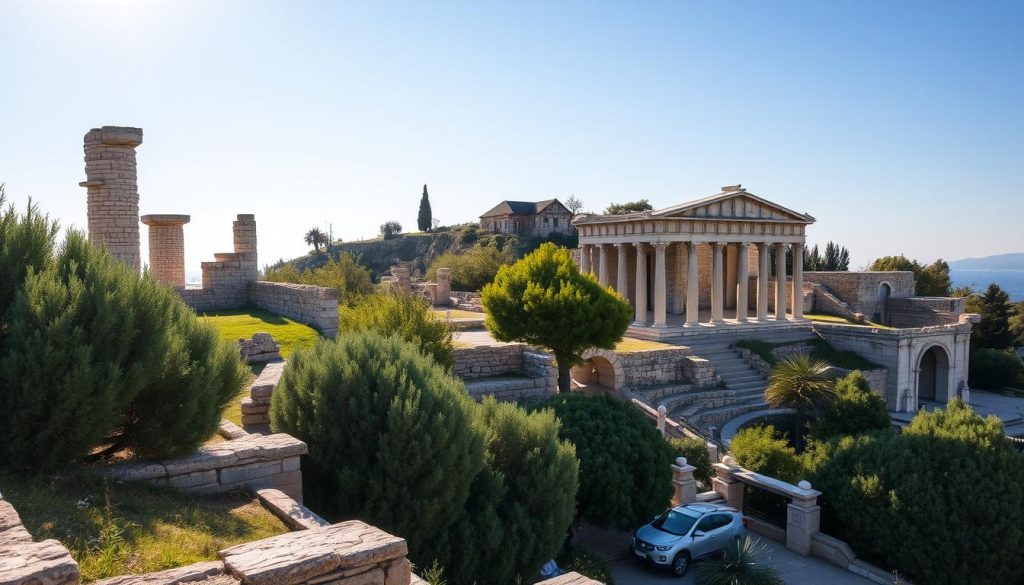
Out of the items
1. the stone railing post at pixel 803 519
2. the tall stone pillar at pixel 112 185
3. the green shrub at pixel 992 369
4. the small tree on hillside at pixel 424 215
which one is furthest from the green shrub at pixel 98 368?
the small tree on hillside at pixel 424 215

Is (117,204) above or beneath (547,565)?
above

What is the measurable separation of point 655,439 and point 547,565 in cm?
512

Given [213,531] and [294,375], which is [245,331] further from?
→ [213,531]

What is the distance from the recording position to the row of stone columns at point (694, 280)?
3516cm

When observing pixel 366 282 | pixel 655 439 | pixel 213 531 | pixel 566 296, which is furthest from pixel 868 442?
pixel 366 282

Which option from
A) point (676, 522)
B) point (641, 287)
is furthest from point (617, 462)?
point (641, 287)

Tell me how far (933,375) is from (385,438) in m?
37.3

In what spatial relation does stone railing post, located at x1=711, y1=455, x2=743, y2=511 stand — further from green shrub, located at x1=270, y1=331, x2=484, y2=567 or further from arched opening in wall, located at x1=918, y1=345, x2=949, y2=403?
arched opening in wall, located at x1=918, y1=345, x2=949, y2=403

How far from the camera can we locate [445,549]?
915 cm

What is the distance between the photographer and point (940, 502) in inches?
545

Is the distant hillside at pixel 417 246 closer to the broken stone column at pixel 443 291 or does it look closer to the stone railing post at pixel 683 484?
the broken stone column at pixel 443 291

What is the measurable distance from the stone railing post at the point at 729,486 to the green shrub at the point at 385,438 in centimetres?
1016

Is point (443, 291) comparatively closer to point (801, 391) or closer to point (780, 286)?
point (780, 286)

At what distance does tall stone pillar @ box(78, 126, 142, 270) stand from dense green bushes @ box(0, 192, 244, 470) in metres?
11.7
